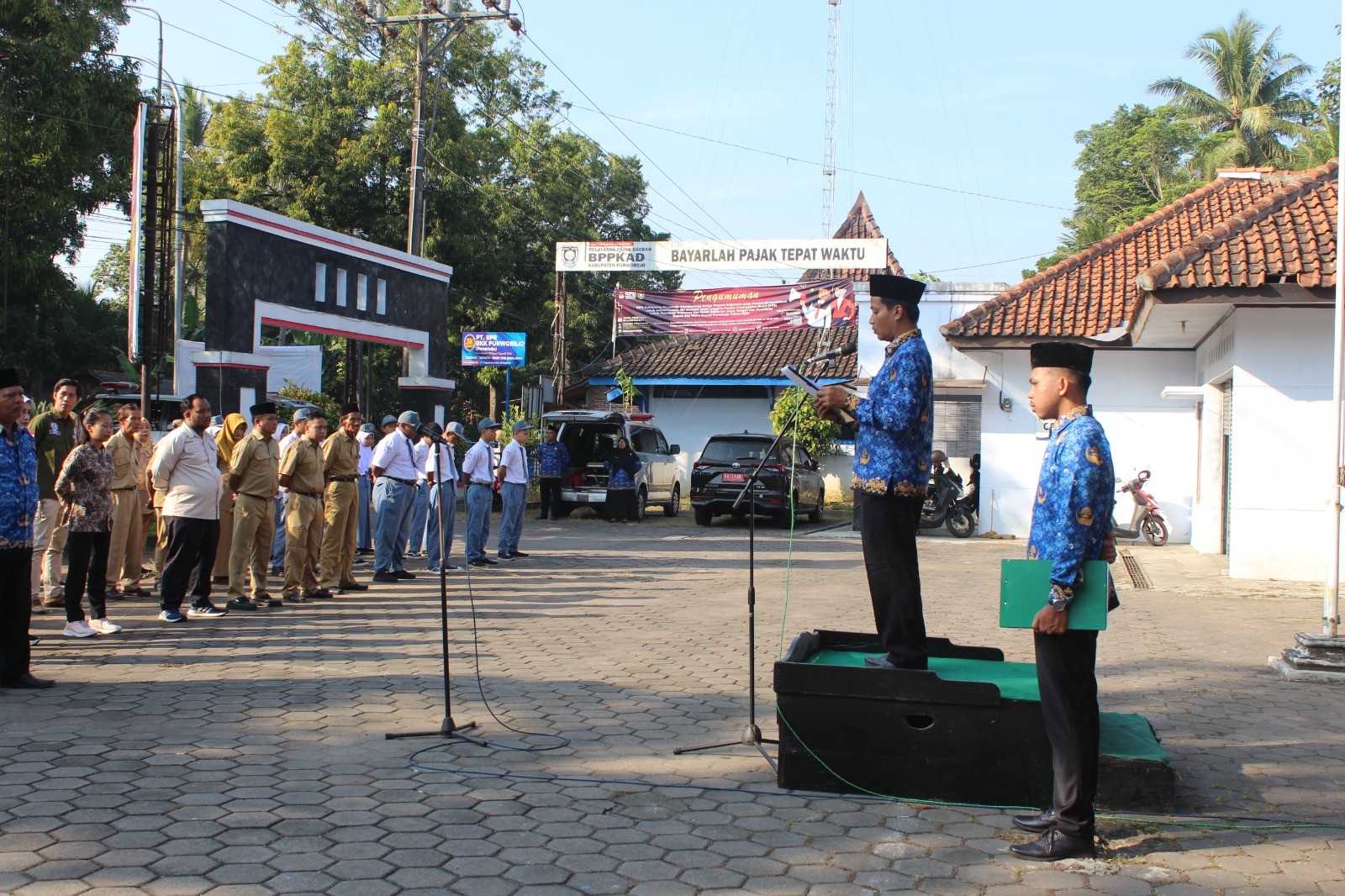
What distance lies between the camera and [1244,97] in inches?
1528

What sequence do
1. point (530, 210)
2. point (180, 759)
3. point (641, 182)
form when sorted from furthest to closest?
point (641, 182), point (530, 210), point (180, 759)

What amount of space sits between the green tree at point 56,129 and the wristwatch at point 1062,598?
70.8 feet

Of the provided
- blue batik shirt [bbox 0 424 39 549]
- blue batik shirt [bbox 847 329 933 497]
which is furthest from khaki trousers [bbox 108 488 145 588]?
blue batik shirt [bbox 847 329 933 497]

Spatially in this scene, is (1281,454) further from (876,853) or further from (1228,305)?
(876,853)

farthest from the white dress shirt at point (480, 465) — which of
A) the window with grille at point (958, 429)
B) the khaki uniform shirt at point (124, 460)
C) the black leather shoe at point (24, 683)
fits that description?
the window with grille at point (958, 429)

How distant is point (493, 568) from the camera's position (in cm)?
1415

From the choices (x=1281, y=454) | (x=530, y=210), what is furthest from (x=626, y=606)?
(x=530, y=210)

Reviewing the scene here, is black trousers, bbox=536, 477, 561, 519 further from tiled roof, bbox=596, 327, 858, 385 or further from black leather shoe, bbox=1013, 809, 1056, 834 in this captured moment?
black leather shoe, bbox=1013, 809, 1056, 834

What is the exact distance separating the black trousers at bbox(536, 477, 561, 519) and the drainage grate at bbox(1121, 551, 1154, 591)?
1009cm

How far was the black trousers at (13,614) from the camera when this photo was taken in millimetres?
6887

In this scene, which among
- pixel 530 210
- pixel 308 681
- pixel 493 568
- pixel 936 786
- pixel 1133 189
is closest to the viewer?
pixel 936 786

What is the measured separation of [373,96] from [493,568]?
21.2 metres

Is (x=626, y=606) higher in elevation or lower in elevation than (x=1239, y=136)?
lower

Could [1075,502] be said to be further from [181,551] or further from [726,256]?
[726,256]
